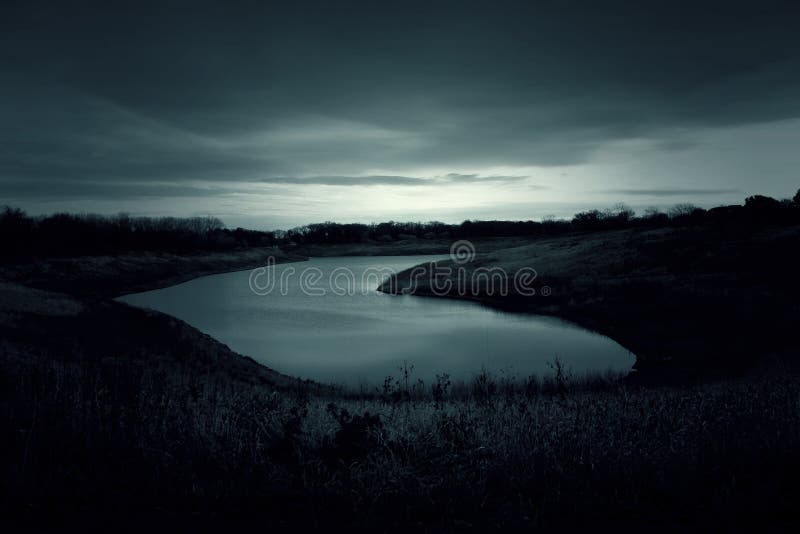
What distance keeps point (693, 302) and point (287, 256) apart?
145 metres

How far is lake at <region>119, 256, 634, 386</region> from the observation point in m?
28.1

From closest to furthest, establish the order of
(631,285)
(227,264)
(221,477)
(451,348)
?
1. (221,477)
2. (451,348)
3. (631,285)
4. (227,264)

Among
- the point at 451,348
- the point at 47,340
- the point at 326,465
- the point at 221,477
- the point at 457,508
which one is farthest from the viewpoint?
the point at 451,348

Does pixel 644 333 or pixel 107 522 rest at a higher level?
pixel 107 522

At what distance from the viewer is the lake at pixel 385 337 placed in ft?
92.1

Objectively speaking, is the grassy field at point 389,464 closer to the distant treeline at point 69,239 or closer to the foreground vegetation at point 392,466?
the foreground vegetation at point 392,466

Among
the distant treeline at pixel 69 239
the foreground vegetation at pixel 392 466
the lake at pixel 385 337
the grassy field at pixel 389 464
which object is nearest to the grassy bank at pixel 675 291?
the lake at pixel 385 337

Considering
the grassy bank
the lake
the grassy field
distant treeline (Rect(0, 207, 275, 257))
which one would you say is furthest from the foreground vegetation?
distant treeline (Rect(0, 207, 275, 257))

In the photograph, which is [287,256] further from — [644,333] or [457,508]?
[457,508]

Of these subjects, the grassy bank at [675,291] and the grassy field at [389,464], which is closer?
the grassy field at [389,464]

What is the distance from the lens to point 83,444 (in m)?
6.79

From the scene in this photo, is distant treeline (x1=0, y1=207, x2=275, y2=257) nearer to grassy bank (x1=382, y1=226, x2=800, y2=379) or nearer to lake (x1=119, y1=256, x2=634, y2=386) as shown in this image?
lake (x1=119, y1=256, x2=634, y2=386)

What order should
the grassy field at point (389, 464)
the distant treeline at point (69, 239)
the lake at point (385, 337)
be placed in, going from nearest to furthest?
1. the grassy field at point (389, 464)
2. the lake at point (385, 337)
3. the distant treeline at point (69, 239)

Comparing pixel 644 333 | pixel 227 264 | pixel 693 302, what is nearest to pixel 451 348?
pixel 644 333
